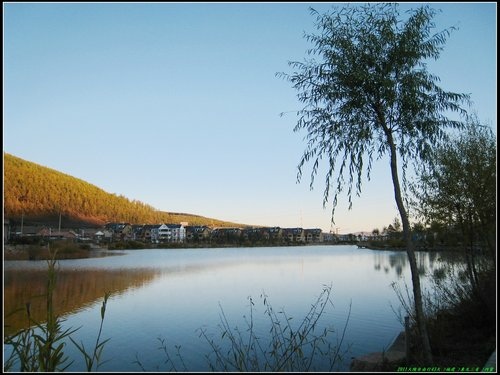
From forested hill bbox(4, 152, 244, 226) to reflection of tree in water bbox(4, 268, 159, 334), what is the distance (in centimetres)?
10467

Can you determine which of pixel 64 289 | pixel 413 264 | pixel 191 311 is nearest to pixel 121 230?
pixel 64 289

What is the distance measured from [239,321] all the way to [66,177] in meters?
180

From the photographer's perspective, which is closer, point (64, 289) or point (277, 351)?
point (277, 351)

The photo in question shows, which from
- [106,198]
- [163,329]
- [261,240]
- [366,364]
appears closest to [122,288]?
[163,329]

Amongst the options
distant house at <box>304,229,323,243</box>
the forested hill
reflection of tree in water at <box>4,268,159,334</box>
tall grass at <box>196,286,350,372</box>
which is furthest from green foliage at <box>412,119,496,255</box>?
distant house at <box>304,229,323,243</box>

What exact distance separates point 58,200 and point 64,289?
456 feet

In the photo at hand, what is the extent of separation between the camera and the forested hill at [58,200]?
133m

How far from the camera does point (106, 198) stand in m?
182

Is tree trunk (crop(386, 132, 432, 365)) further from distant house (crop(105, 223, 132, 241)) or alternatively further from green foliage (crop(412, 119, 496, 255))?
distant house (crop(105, 223, 132, 241))

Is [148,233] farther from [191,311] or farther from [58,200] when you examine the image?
[191,311]

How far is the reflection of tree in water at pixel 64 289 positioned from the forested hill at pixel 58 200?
105 meters

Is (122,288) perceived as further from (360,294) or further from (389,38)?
(389,38)

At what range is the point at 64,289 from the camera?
22891 mm

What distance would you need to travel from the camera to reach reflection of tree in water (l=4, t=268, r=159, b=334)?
16812mm
